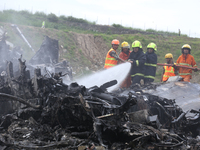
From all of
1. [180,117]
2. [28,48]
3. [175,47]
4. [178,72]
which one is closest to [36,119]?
[180,117]

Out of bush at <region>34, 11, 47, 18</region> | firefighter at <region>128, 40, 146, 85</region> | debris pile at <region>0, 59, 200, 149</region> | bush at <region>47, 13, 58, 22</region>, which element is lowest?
debris pile at <region>0, 59, 200, 149</region>

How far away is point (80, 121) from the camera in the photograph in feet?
11.7

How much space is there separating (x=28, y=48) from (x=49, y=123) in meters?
14.6

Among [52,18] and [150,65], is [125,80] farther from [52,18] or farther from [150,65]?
[52,18]

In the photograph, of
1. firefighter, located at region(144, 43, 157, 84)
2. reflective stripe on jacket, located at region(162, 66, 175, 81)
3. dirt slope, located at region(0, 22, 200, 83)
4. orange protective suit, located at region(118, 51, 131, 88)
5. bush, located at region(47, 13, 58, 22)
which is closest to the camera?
firefighter, located at region(144, 43, 157, 84)

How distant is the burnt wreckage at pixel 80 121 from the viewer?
310 centimetres

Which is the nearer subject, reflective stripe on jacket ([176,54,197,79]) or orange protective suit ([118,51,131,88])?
reflective stripe on jacket ([176,54,197,79])

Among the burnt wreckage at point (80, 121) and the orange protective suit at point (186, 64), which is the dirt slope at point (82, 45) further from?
the burnt wreckage at point (80, 121)

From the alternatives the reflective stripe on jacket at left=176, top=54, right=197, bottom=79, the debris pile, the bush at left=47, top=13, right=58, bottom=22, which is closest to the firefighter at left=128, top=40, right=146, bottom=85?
the reflective stripe on jacket at left=176, top=54, right=197, bottom=79

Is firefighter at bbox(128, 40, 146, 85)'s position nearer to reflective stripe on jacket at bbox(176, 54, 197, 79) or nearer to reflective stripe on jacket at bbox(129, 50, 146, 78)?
reflective stripe on jacket at bbox(129, 50, 146, 78)

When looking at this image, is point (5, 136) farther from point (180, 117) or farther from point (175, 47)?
point (175, 47)

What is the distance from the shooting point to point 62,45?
1961 centimetres

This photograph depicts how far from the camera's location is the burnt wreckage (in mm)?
3100

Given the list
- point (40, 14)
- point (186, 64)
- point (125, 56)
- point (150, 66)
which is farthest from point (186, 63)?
point (40, 14)
